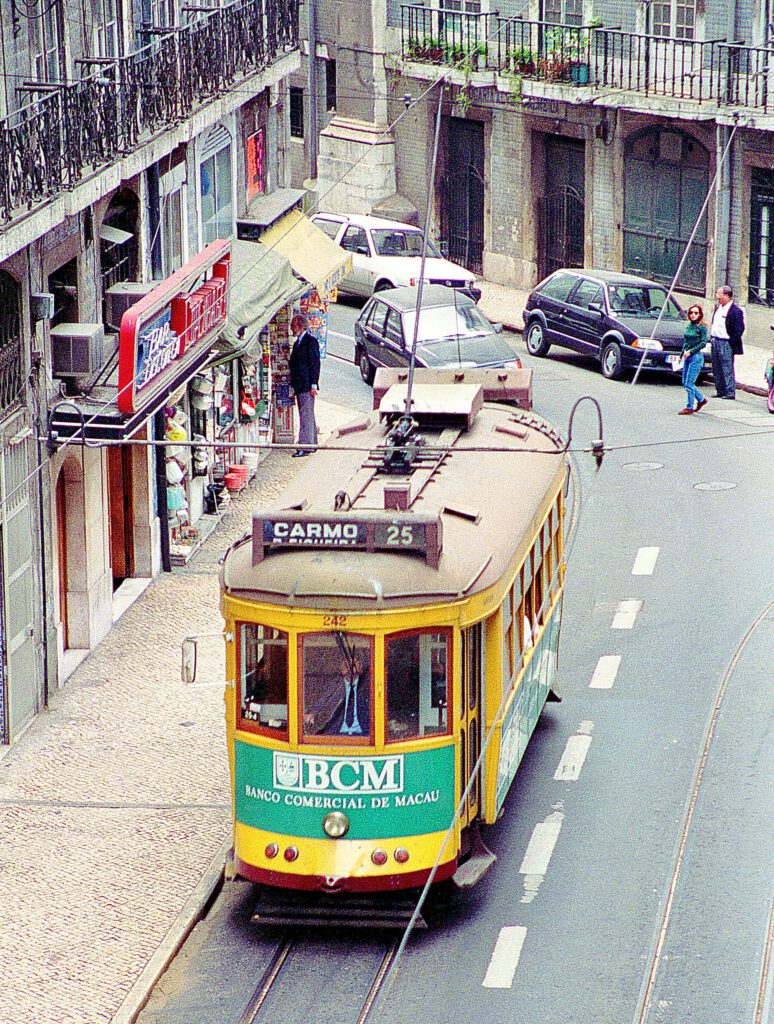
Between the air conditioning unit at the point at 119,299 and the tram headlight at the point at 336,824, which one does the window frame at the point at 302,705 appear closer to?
the tram headlight at the point at 336,824

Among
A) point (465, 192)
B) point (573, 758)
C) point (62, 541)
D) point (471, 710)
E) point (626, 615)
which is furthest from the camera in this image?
point (465, 192)

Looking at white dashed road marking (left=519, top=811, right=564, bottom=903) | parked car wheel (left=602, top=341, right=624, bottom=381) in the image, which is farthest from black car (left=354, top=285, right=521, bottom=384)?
white dashed road marking (left=519, top=811, right=564, bottom=903)

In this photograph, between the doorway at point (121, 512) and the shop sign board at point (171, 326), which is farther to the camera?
the doorway at point (121, 512)

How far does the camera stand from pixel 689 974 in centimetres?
1267

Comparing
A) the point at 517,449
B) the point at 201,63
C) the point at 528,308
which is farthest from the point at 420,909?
the point at 528,308

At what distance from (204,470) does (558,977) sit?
11639 millimetres

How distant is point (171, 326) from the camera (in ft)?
63.6

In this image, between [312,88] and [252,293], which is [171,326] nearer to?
[252,293]

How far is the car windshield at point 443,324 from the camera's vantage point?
2925 cm

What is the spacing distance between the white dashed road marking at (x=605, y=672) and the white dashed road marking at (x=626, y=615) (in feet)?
2.92

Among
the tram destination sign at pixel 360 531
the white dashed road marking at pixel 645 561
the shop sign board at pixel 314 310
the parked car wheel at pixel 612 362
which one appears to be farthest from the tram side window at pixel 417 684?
the parked car wheel at pixel 612 362

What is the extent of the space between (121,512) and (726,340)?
35.4ft

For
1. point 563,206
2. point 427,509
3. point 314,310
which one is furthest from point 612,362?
point 427,509

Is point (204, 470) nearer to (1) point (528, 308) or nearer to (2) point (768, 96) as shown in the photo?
(1) point (528, 308)
